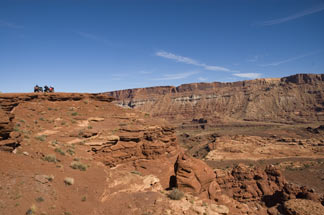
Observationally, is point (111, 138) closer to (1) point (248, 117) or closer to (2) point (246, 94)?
(1) point (248, 117)

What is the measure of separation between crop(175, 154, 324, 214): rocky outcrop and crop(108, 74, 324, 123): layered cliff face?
228ft

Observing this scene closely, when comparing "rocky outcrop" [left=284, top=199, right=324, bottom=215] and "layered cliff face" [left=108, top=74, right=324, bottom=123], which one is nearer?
"rocky outcrop" [left=284, top=199, right=324, bottom=215]

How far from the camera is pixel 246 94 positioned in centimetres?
11356

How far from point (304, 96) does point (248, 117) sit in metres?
28.4

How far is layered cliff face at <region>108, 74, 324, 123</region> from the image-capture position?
9581 cm

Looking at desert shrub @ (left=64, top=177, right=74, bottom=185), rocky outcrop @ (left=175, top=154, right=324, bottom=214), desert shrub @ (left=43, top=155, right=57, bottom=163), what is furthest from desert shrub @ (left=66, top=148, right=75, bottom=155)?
rocky outcrop @ (left=175, top=154, right=324, bottom=214)

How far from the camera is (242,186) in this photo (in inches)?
803

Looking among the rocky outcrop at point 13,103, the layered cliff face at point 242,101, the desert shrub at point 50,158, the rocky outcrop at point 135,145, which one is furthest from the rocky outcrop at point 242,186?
the layered cliff face at point 242,101

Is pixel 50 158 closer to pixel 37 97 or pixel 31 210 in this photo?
pixel 31 210

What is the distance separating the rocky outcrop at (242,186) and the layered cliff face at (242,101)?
6955cm

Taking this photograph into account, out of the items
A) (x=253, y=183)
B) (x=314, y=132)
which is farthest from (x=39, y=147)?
(x=314, y=132)

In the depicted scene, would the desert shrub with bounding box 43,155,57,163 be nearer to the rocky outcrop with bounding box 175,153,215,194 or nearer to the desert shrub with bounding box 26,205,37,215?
the desert shrub with bounding box 26,205,37,215

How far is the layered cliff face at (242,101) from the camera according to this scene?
95.8 meters

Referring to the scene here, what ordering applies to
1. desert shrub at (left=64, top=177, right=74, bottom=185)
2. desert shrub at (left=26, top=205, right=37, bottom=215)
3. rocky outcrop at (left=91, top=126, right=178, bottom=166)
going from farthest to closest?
rocky outcrop at (left=91, top=126, right=178, bottom=166)
desert shrub at (left=64, top=177, right=74, bottom=185)
desert shrub at (left=26, top=205, right=37, bottom=215)
